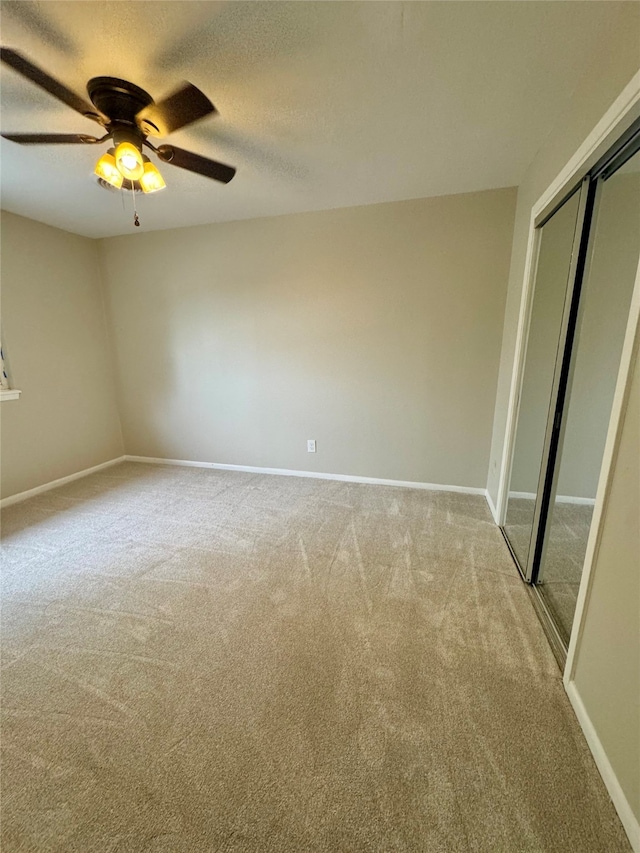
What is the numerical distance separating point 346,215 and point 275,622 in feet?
10.0

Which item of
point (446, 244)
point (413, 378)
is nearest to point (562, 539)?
point (413, 378)

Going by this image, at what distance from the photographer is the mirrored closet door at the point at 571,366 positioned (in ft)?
4.90

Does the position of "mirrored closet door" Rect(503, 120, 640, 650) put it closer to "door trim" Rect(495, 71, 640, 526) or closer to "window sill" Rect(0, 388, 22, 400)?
"door trim" Rect(495, 71, 640, 526)

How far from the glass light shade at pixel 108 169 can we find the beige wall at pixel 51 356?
7.22 ft

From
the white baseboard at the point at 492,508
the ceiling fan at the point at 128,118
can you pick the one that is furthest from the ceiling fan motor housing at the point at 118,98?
the white baseboard at the point at 492,508

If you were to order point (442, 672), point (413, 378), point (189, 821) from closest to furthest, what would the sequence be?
point (189, 821)
point (442, 672)
point (413, 378)

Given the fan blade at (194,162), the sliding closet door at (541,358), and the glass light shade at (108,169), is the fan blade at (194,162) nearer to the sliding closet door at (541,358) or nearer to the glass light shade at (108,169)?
the glass light shade at (108,169)

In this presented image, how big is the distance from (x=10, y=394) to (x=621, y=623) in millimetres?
4258

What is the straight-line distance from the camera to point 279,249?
3002 mm

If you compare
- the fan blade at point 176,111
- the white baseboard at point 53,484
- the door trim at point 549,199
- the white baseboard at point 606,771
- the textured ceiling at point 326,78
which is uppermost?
the textured ceiling at point 326,78

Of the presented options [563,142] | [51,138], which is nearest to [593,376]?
[563,142]

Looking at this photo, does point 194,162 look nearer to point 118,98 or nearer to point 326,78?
point 118,98

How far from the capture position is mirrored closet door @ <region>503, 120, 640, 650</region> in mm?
1494

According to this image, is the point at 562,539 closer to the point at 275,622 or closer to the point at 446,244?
the point at 275,622
